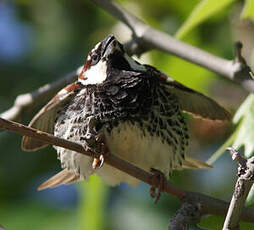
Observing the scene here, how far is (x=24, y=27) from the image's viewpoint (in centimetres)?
599

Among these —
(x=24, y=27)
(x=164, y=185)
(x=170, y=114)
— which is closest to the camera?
(x=164, y=185)

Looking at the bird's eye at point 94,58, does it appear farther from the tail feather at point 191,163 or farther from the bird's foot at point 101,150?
the tail feather at point 191,163

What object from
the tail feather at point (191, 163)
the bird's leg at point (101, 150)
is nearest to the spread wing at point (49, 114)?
the bird's leg at point (101, 150)

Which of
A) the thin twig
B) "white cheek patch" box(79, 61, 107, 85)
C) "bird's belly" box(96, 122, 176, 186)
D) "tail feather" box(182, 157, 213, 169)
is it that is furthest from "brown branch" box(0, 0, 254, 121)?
"tail feather" box(182, 157, 213, 169)

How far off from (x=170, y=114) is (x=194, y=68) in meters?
0.67

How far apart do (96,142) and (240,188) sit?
638 mm

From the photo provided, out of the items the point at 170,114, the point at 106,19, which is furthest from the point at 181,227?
the point at 106,19

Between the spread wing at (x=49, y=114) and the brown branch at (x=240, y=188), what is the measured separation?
4.57 feet

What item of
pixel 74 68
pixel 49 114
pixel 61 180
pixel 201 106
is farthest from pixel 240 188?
pixel 74 68

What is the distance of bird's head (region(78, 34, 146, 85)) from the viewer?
342 centimetres

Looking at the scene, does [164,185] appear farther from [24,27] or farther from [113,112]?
[24,27]

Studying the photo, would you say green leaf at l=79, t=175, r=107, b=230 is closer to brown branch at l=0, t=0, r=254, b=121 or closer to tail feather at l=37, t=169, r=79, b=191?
tail feather at l=37, t=169, r=79, b=191

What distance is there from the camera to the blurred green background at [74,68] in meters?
4.41

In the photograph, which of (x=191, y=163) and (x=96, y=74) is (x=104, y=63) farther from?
(x=191, y=163)
